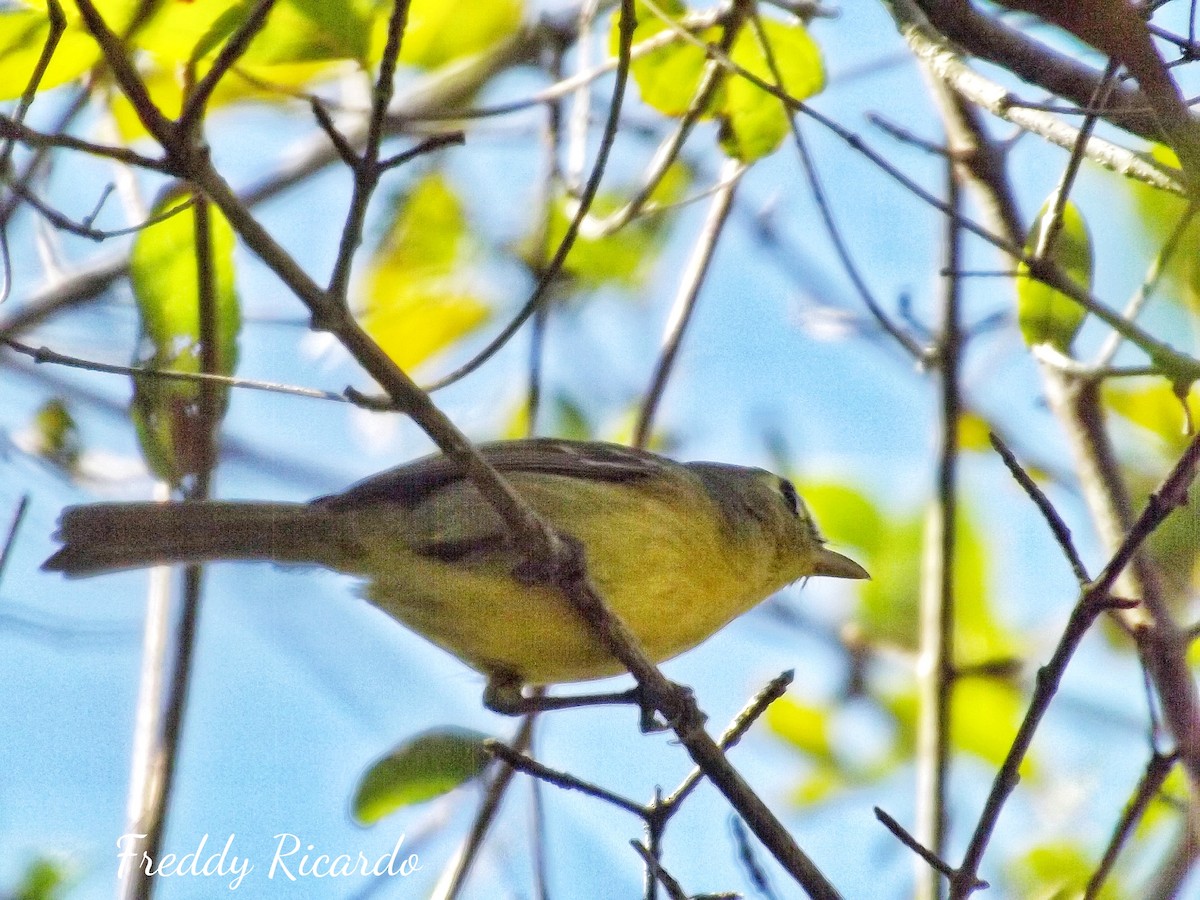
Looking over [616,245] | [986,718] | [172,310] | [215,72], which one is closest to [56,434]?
[172,310]

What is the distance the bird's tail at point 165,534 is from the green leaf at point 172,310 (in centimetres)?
36

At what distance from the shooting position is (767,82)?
14.8 feet

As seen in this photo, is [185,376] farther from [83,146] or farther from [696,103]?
[696,103]

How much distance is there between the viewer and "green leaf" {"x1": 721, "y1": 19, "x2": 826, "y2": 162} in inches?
175

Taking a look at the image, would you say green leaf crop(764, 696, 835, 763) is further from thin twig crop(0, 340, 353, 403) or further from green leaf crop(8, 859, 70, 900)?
thin twig crop(0, 340, 353, 403)

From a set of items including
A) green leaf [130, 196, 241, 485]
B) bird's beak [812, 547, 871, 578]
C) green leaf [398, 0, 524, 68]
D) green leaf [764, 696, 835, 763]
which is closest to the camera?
green leaf [130, 196, 241, 485]

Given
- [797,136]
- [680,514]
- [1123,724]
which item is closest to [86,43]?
[797,136]

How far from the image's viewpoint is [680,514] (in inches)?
185

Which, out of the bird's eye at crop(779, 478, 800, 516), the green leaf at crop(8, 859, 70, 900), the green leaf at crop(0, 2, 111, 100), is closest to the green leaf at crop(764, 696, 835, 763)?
the bird's eye at crop(779, 478, 800, 516)

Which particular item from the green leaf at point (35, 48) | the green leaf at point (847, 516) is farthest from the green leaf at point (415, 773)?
the green leaf at point (847, 516)

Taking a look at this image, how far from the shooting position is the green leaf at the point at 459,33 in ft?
16.9

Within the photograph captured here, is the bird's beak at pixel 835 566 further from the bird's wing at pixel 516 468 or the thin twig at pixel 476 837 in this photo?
the thin twig at pixel 476 837

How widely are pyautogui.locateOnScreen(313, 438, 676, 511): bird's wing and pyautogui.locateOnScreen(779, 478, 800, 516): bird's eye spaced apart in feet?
2.25

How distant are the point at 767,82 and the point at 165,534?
2.34 meters
